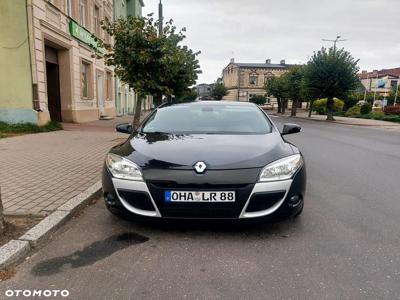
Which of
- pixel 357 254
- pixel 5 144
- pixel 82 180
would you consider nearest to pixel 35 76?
pixel 5 144

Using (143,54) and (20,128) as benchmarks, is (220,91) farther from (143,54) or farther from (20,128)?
(143,54)

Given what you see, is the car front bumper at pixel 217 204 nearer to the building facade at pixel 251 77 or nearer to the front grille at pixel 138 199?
the front grille at pixel 138 199

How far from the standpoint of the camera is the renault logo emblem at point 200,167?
3.16m

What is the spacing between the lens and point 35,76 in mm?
12883

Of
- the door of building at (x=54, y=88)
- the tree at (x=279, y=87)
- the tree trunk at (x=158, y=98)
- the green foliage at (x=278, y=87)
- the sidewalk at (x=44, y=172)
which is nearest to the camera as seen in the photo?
the sidewalk at (x=44, y=172)

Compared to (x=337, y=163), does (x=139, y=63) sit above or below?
above

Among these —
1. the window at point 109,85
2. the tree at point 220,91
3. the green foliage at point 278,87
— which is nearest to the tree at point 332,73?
the green foliage at point 278,87

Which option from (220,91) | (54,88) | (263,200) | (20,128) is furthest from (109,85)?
(220,91)

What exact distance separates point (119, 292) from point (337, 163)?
263 inches

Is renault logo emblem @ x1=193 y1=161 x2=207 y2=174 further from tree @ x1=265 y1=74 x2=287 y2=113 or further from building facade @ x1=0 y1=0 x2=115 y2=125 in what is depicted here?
tree @ x1=265 y1=74 x2=287 y2=113

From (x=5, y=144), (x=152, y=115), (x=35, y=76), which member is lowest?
(x=5, y=144)

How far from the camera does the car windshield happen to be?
14.3 feet

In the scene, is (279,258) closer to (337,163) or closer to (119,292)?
(119,292)

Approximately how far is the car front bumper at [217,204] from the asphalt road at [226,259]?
210 millimetres
